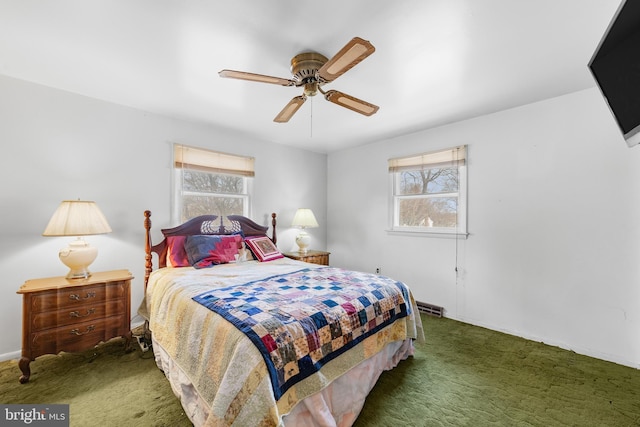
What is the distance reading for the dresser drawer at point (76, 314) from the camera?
6.46 ft

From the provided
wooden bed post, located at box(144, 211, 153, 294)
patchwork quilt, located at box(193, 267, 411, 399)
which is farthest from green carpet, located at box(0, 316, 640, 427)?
wooden bed post, located at box(144, 211, 153, 294)

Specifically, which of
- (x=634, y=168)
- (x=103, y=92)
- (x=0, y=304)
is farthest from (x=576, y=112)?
(x=0, y=304)

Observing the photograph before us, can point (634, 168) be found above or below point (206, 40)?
below

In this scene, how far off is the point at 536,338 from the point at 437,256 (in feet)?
3.99

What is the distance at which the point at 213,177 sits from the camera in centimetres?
345

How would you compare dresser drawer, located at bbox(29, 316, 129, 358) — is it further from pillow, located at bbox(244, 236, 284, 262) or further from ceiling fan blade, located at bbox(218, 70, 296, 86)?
ceiling fan blade, located at bbox(218, 70, 296, 86)

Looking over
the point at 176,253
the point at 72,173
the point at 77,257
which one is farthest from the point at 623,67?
the point at 72,173

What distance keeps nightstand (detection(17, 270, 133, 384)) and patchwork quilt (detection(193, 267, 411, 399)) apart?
1104 mm

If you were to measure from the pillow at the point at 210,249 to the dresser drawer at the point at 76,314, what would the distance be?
70 centimetres

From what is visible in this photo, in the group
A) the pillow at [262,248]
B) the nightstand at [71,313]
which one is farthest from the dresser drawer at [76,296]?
the pillow at [262,248]

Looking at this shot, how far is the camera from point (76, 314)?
83.0 inches

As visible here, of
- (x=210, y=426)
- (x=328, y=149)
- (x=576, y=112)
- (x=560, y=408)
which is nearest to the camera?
(x=210, y=426)

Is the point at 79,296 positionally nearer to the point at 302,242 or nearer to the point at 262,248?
the point at 262,248

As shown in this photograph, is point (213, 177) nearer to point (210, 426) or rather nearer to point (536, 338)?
point (210, 426)
